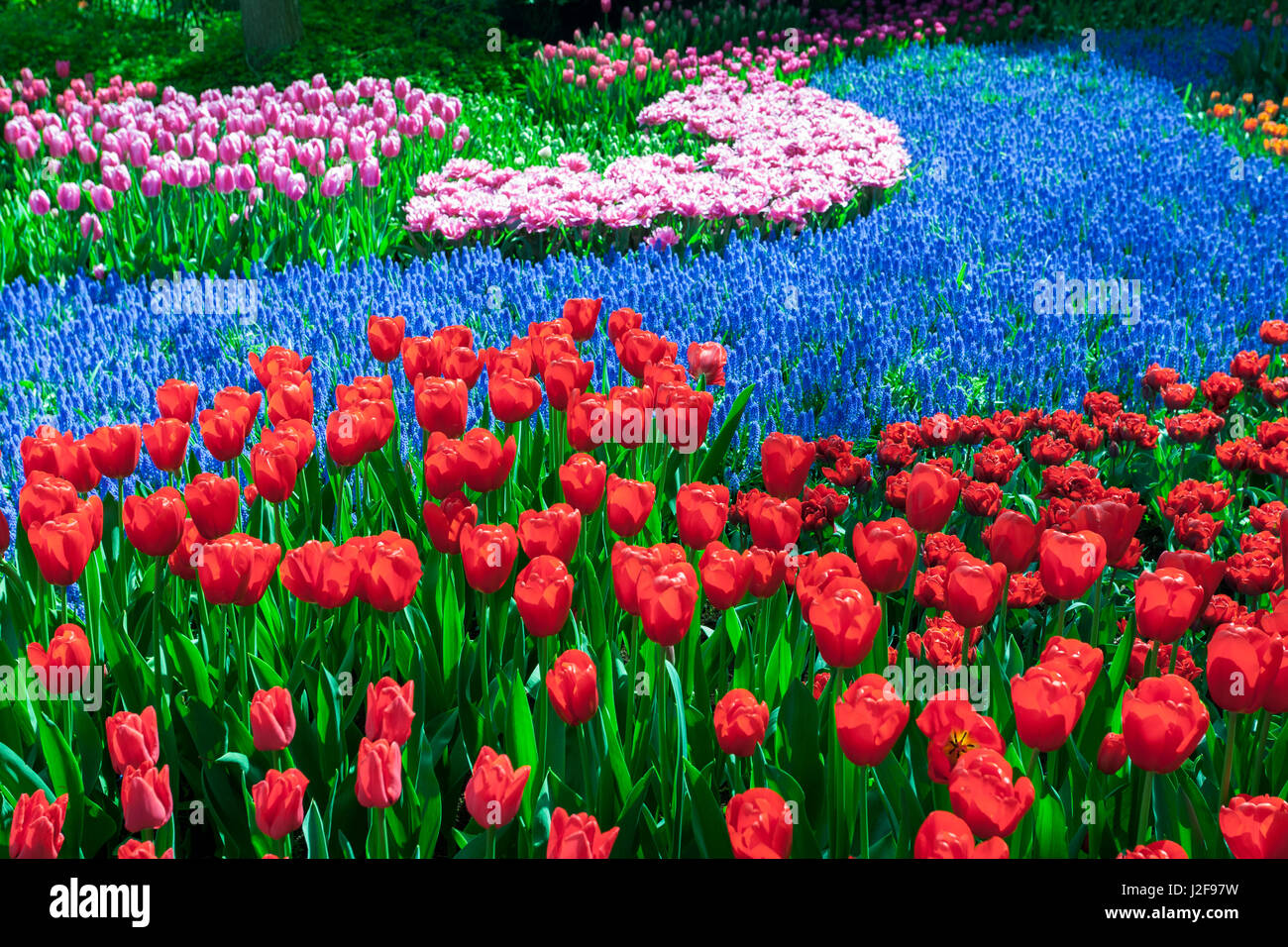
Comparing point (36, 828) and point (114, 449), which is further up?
point (114, 449)

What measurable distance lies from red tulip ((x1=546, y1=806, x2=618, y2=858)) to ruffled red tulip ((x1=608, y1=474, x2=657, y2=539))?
765 millimetres

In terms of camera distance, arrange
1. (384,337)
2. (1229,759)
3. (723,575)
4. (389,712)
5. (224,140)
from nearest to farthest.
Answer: (389,712) → (1229,759) → (723,575) → (384,337) → (224,140)

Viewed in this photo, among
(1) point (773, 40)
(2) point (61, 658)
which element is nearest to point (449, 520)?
(2) point (61, 658)

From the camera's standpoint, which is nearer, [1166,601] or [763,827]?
[763,827]

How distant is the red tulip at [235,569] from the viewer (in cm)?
184

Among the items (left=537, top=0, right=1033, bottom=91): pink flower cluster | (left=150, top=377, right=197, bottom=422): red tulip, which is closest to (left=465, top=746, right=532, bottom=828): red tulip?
(left=150, top=377, right=197, bottom=422): red tulip

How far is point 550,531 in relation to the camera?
76.5 inches

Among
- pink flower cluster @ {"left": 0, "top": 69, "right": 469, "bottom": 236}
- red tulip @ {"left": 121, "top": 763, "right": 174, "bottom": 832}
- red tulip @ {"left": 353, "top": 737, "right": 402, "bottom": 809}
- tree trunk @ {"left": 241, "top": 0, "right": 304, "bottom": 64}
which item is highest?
tree trunk @ {"left": 241, "top": 0, "right": 304, "bottom": 64}

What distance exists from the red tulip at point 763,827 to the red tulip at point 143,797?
781 millimetres

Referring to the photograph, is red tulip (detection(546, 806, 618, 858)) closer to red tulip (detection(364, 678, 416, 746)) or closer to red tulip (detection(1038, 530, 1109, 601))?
red tulip (detection(364, 678, 416, 746))

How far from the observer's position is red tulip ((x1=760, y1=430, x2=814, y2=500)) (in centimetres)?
231

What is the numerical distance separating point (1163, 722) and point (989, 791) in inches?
10.7

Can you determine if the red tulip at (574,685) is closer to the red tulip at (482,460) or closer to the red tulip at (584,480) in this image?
the red tulip at (584,480)

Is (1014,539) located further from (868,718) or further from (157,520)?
(157,520)
